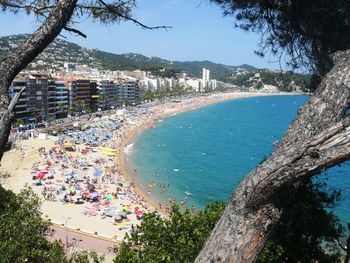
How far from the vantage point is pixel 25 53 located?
2.53 metres

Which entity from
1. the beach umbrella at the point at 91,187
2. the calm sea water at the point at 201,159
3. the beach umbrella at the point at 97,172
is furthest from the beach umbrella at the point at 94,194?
the beach umbrella at the point at 97,172

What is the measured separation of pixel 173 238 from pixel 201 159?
36.8 m

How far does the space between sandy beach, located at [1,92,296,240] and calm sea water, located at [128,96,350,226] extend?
2109mm

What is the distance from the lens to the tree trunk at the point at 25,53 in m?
2.32

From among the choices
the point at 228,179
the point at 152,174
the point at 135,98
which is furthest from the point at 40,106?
the point at 135,98

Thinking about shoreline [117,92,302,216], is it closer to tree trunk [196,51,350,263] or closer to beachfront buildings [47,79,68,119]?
beachfront buildings [47,79,68,119]

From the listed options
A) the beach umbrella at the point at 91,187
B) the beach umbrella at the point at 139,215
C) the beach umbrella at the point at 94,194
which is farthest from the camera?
the beach umbrella at the point at 91,187

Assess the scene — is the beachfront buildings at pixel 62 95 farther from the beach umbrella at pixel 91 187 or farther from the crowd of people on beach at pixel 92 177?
the beach umbrella at pixel 91 187

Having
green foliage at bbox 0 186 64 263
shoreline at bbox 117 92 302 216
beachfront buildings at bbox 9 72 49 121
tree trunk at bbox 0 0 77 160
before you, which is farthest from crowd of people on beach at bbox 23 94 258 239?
tree trunk at bbox 0 0 77 160

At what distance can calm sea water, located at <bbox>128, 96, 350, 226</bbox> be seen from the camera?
30172 millimetres

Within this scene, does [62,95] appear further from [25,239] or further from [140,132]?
[25,239]

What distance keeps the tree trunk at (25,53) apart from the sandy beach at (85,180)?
1148cm

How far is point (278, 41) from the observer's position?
15.2 ft

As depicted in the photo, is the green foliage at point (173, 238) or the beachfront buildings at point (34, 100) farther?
the beachfront buildings at point (34, 100)
